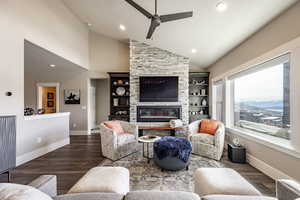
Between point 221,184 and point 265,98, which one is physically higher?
point 265,98

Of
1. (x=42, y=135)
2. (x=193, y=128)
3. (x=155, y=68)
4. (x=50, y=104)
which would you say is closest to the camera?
(x=42, y=135)

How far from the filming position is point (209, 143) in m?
3.68

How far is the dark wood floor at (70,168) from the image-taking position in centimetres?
254

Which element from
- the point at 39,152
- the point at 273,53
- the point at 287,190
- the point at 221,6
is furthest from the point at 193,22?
the point at 39,152

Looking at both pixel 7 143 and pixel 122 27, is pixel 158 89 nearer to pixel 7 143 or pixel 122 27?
pixel 122 27

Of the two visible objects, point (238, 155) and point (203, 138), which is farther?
point (203, 138)

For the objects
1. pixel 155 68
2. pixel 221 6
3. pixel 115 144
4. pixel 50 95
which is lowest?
pixel 115 144

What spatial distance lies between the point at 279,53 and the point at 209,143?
2167 millimetres


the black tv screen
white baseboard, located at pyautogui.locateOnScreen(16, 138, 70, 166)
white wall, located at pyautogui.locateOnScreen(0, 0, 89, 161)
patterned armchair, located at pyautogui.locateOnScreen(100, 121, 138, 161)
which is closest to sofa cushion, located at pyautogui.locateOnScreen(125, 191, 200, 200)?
patterned armchair, located at pyautogui.locateOnScreen(100, 121, 138, 161)

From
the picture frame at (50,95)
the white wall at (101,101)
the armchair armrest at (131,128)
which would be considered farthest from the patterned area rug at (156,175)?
the picture frame at (50,95)

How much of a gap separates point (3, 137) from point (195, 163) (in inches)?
134

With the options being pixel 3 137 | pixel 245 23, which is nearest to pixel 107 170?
pixel 3 137

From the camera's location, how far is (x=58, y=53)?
4.54 meters

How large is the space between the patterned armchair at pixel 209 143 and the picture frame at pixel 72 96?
15.4ft
